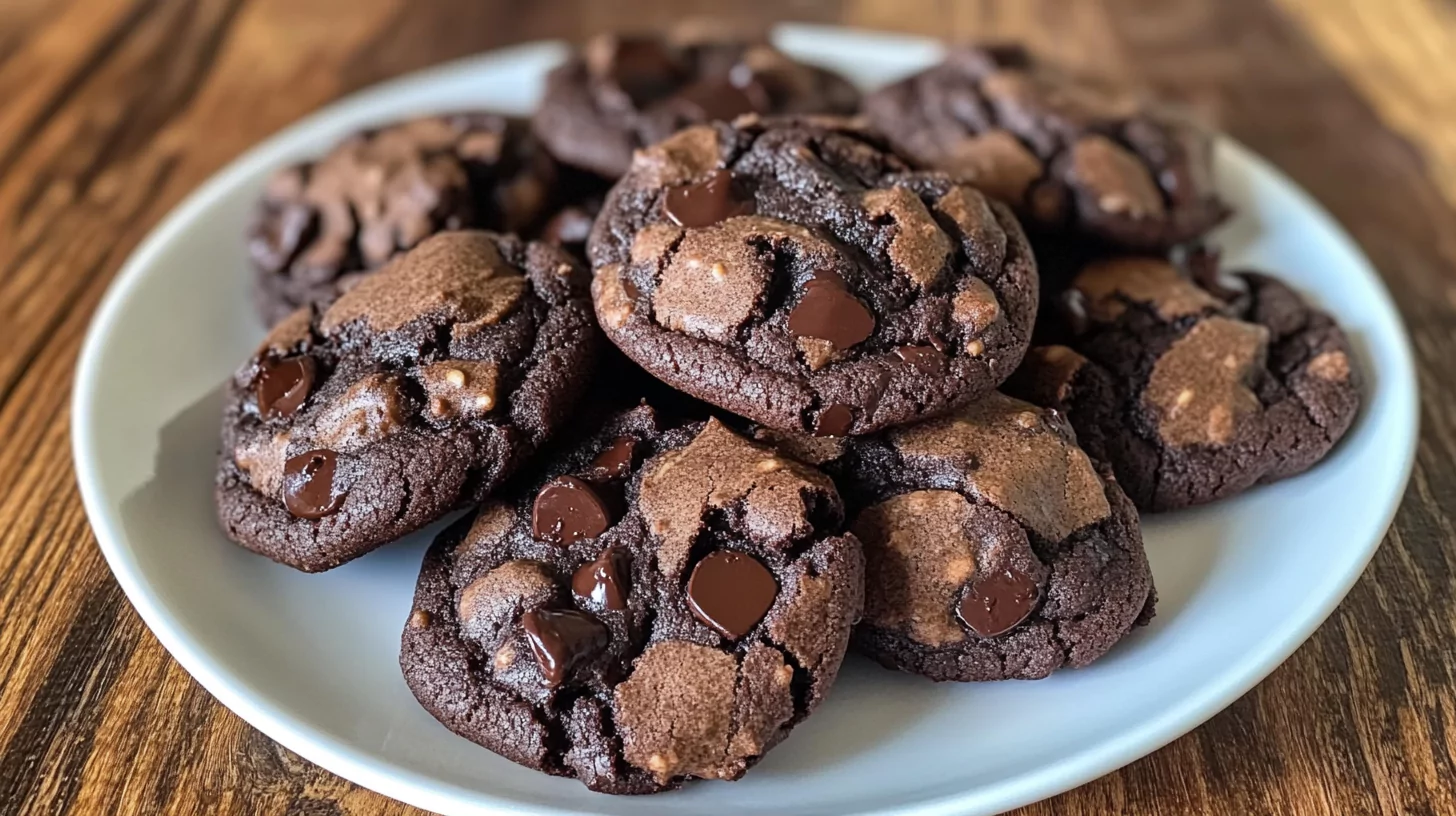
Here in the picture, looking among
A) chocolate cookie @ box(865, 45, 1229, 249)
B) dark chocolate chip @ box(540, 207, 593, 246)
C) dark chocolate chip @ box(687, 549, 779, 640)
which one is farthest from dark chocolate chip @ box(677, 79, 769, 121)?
dark chocolate chip @ box(687, 549, 779, 640)

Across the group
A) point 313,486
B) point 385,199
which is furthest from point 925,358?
point 385,199

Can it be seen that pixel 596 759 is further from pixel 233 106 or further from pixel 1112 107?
pixel 233 106

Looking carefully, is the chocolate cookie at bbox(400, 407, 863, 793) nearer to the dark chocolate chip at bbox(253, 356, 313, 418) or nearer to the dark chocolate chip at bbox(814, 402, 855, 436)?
the dark chocolate chip at bbox(814, 402, 855, 436)

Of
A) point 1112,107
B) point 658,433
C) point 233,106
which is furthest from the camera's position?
point 233,106

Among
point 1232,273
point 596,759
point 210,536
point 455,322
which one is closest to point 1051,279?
point 1232,273

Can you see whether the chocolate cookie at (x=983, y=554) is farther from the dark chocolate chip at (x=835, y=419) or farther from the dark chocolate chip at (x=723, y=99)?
the dark chocolate chip at (x=723, y=99)

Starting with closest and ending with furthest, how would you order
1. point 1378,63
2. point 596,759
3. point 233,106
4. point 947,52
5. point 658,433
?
point 596,759 → point 658,433 → point 947,52 → point 233,106 → point 1378,63

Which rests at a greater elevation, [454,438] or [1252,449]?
[454,438]
